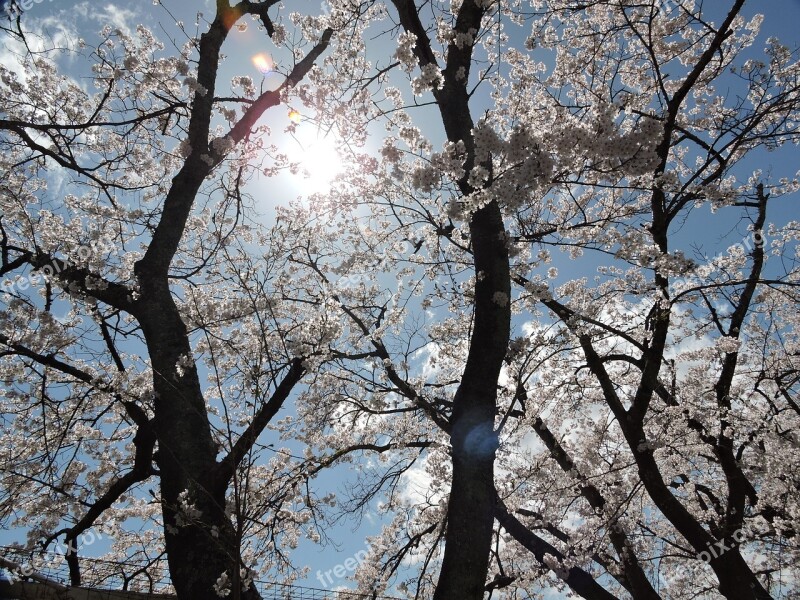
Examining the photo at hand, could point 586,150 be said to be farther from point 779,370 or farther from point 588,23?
point 779,370

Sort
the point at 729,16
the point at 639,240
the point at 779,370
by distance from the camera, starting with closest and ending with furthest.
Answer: the point at 729,16 → the point at 639,240 → the point at 779,370

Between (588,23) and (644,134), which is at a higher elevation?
(588,23)

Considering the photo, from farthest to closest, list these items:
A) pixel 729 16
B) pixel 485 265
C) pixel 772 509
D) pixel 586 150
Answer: pixel 772 509 → pixel 729 16 → pixel 586 150 → pixel 485 265

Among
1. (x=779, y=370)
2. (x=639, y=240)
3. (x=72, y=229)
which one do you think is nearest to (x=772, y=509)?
(x=779, y=370)

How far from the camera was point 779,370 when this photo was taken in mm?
8781

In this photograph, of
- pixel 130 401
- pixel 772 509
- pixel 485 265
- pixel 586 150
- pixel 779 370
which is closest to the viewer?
pixel 485 265

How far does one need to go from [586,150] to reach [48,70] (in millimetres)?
8409

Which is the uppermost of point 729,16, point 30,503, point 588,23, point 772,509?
point 588,23

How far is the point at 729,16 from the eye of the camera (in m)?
4.21

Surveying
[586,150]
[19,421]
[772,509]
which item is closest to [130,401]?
[586,150]

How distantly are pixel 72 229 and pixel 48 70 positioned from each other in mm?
2514

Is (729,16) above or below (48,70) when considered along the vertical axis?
below

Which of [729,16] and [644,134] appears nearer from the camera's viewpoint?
[644,134]

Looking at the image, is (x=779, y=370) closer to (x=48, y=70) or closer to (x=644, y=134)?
(x=644, y=134)
